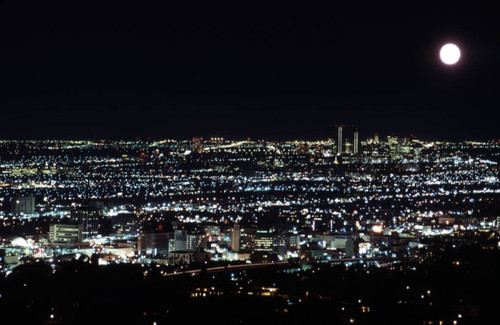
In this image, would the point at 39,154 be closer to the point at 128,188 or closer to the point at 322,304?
the point at 128,188

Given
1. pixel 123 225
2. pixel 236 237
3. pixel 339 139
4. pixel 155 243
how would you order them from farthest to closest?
pixel 339 139 < pixel 123 225 < pixel 236 237 < pixel 155 243

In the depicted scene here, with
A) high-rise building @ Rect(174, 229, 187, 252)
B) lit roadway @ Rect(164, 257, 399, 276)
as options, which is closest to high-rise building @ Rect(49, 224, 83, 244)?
high-rise building @ Rect(174, 229, 187, 252)

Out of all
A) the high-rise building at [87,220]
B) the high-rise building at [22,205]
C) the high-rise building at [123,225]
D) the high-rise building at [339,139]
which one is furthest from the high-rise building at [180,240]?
the high-rise building at [339,139]

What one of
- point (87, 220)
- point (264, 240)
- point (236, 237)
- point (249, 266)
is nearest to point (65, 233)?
point (87, 220)

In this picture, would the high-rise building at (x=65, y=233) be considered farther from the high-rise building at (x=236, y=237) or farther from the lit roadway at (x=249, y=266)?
the lit roadway at (x=249, y=266)

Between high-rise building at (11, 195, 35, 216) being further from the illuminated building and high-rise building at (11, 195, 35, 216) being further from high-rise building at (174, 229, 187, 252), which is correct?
the illuminated building

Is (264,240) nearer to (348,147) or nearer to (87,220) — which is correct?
(87,220)

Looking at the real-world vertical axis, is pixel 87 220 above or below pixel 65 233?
above
